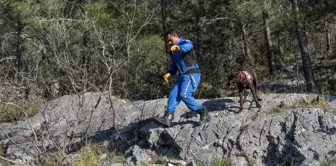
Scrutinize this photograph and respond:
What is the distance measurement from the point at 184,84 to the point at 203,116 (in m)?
0.61

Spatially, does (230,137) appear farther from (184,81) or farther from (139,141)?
(139,141)

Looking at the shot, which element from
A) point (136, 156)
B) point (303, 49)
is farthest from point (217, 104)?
point (303, 49)

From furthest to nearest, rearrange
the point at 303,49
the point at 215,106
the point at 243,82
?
the point at 303,49
the point at 215,106
the point at 243,82

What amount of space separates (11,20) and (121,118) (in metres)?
9.93

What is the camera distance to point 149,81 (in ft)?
45.1

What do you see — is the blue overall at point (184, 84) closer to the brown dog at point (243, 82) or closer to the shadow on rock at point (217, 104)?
the brown dog at point (243, 82)

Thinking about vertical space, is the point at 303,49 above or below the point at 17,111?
below

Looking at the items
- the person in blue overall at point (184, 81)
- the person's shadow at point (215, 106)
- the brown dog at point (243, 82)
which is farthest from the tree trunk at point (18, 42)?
the brown dog at point (243, 82)

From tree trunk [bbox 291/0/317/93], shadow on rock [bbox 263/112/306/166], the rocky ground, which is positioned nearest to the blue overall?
the rocky ground

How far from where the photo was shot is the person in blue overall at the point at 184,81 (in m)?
6.39

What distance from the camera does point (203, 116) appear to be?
6.57 m

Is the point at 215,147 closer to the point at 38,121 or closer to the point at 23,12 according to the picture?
the point at 38,121

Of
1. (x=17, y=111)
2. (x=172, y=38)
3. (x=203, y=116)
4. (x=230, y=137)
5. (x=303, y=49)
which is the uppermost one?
(x=172, y=38)

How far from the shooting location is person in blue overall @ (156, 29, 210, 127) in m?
6.39
